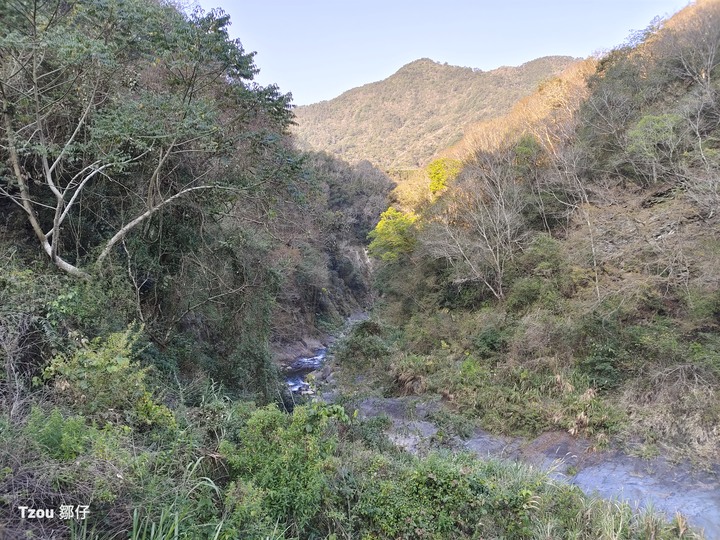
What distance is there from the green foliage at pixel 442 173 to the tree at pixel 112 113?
1780cm

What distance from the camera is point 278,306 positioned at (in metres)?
11.9

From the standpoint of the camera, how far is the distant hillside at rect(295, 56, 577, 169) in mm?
66312

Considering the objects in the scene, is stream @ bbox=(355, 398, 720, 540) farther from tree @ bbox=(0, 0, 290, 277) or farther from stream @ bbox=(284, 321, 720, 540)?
tree @ bbox=(0, 0, 290, 277)

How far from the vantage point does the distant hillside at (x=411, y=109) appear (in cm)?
6631

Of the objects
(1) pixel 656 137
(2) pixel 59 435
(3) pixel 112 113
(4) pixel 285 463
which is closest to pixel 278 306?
(3) pixel 112 113

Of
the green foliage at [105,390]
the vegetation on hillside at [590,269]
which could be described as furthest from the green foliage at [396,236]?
the green foliage at [105,390]

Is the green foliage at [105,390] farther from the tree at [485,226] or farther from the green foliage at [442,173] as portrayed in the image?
the green foliage at [442,173]

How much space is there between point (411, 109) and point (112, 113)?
301ft

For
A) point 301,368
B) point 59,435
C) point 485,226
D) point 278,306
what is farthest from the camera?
point 301,368

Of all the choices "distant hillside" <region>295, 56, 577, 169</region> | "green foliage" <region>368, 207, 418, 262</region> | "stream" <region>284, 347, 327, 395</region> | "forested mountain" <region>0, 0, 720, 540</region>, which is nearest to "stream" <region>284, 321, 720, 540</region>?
"forested mountain" <region>0, 0, 720, 540</region>

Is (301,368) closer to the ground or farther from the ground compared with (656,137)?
closer to the ground

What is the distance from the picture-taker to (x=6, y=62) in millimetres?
5812

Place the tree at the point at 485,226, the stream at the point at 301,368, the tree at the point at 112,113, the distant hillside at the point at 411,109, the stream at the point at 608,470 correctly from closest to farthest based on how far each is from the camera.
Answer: the tree at the point at 112,113 < the stream at the point at 608,470 < the tree at the point at 485,226 < the stream at the point at 301,368 < the distant hillside at the point at 411,109

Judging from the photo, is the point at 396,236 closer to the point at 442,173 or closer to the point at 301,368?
the point at 442,173
